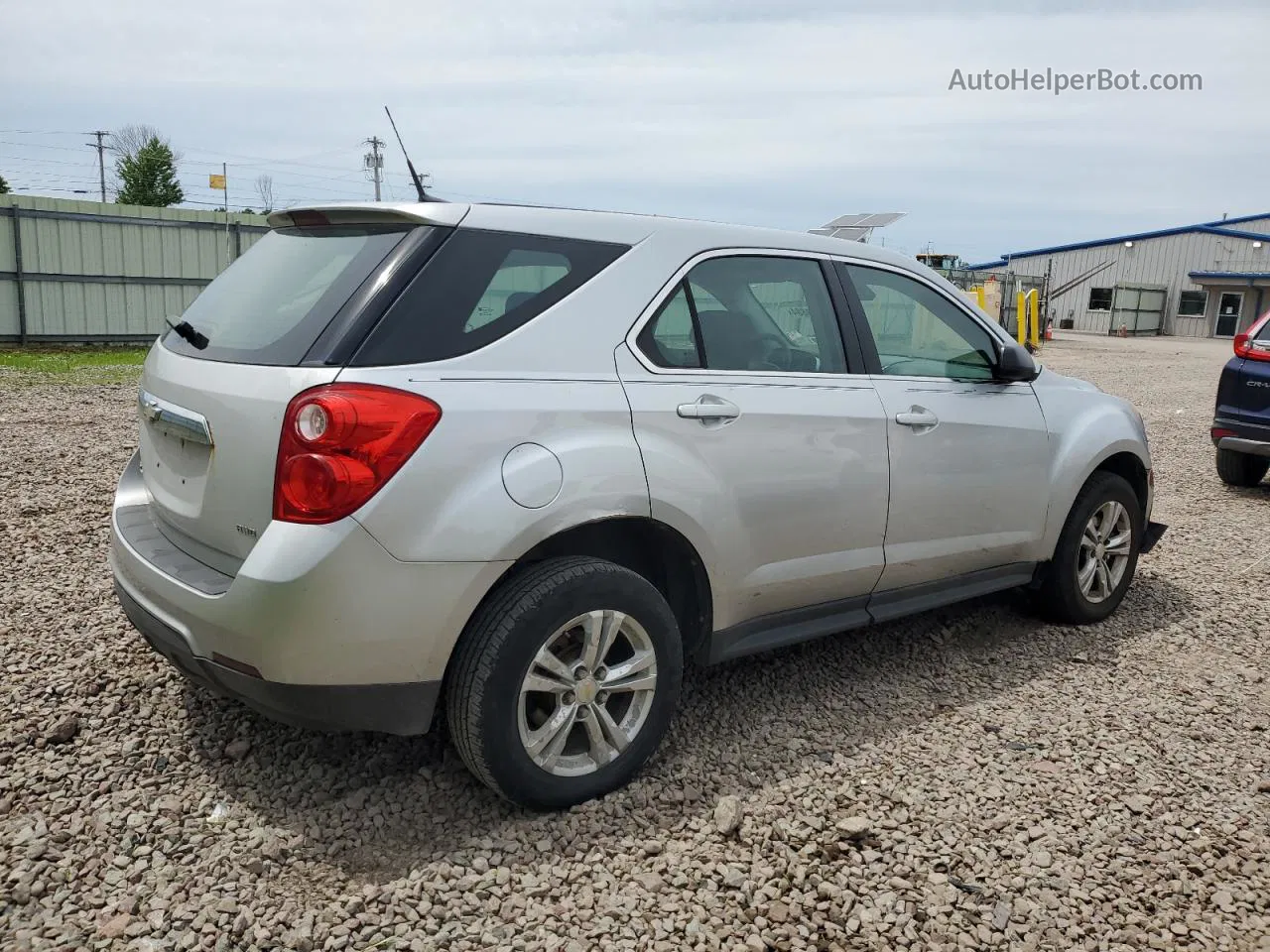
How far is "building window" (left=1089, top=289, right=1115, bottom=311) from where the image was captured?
50.5 m

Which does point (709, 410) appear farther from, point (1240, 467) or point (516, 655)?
point (1240, 467)

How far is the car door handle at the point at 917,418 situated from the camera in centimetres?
371

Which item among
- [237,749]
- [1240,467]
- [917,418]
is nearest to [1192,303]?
[1240,467]

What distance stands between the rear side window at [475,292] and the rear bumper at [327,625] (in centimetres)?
51

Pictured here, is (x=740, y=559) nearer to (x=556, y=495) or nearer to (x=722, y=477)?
(x=722, y=477)

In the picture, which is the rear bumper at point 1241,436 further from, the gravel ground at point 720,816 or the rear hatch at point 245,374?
the rear hatch at point 245,374

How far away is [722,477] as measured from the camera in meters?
3.15

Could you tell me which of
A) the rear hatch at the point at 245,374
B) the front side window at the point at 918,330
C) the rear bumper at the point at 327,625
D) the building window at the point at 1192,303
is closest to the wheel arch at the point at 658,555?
the rear bumper at the point at 327,625

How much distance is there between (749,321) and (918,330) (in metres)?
0.96

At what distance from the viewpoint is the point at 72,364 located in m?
14.5

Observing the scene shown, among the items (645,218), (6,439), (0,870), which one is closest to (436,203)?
(645,218)

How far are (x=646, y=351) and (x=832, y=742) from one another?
4.91 ft

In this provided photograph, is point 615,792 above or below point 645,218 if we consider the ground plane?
below

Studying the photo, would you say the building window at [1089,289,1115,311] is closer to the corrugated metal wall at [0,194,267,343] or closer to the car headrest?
the corrugated metal wall at [0,194,267,343]
